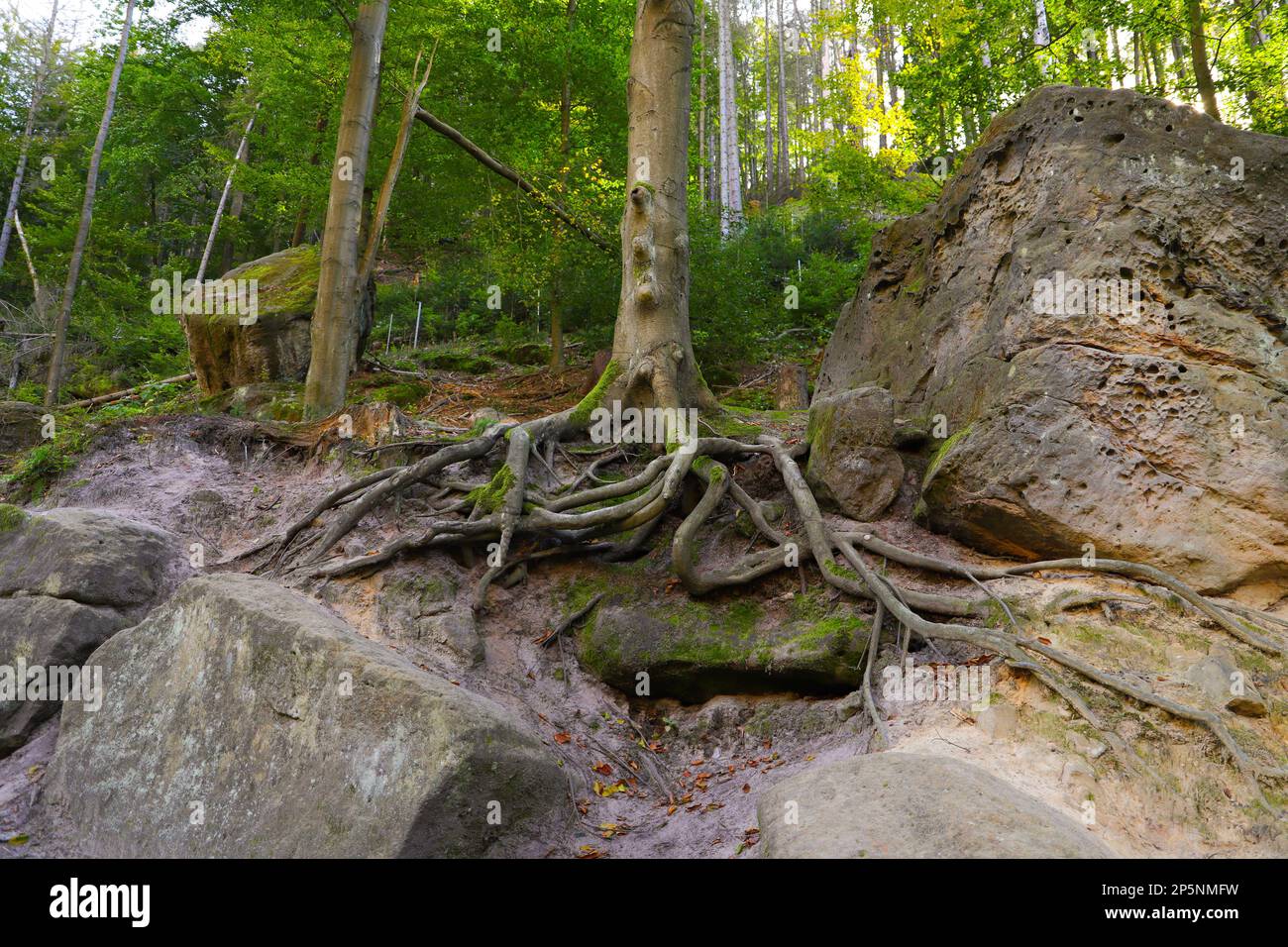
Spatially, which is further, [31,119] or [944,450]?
[31,119]

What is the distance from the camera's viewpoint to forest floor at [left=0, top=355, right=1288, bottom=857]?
3633 mm

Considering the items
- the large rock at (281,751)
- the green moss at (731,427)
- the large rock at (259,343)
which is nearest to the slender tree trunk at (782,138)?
the large rock at (259,343)

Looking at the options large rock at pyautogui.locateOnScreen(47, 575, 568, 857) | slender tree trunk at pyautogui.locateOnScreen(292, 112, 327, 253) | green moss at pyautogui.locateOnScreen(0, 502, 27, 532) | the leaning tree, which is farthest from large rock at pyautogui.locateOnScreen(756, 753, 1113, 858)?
slender tree trunk at pyautogui.locateOnScreen(292, 112, 327, 253)

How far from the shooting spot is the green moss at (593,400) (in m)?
7.26

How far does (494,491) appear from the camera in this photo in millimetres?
6152

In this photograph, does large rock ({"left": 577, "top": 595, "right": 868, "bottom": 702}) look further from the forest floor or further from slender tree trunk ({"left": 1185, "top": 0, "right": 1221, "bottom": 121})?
slender tree trunk ({"left": 1185, "top": 0, "right": 1221, "bottom": 121})

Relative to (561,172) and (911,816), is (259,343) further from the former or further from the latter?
(911,816)

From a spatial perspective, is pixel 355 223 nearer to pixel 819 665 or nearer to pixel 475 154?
pixel 475 154

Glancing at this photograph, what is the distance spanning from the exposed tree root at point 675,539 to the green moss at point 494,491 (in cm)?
1

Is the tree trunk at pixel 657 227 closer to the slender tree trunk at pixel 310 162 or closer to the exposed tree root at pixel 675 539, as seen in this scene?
the exposed tree root at pixel 675 539

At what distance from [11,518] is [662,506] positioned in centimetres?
493

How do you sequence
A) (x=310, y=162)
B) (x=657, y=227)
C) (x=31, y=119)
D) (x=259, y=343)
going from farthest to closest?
(x=31, y=119) < (x=310, y=162) < (x=259, y=343) < (x=657, y=227)

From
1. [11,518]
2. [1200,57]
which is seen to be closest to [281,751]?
[11,518]

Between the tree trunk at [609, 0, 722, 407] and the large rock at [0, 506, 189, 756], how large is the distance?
158 inches
